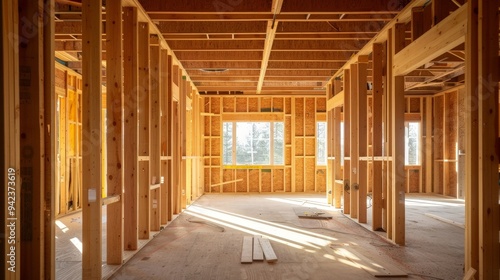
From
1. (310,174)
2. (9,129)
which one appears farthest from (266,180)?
(9,129)

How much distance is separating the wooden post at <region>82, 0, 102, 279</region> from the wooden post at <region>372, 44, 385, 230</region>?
14.3 ft

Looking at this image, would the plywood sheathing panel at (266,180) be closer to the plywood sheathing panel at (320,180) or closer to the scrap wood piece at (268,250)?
the plywood sheathing panel at (320,180)

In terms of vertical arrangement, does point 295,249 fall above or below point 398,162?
below

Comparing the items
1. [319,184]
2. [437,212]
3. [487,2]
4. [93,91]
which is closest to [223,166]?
[319,184]

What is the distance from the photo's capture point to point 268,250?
504cm

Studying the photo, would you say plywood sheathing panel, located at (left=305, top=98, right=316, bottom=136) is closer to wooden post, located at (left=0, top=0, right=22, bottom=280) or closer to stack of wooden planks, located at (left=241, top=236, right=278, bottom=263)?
stack of wooden planks, located at (left=241, top=236, right=278, bottom=263)

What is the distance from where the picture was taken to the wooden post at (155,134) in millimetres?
6164

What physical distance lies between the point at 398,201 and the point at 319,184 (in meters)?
7.89

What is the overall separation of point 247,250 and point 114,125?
226cm

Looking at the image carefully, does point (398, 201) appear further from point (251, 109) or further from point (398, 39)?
point (251, 109)

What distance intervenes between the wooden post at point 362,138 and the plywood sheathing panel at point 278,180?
6.14m

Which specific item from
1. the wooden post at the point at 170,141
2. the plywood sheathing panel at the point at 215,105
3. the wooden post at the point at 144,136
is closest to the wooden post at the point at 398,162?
the wooden post at the point at 144,136

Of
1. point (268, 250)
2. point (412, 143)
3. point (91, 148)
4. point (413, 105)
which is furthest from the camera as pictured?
point (413, 105)

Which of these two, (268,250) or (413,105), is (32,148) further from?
(413,105)
